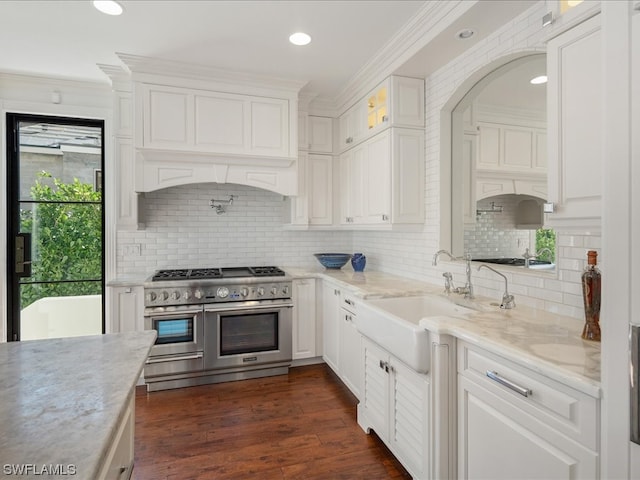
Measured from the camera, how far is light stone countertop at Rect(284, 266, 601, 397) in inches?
45.1

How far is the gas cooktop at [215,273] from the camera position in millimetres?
3303

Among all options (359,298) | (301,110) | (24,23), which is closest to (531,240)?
(359,298)

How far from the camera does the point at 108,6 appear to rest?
227cm

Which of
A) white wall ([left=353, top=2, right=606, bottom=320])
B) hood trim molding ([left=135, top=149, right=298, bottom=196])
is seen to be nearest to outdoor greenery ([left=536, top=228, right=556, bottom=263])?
white wall ([left=353, top=2, right=606, bottom=320])

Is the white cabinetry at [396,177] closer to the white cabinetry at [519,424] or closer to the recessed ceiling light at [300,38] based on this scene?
the recessed ceiling light at [300,38]

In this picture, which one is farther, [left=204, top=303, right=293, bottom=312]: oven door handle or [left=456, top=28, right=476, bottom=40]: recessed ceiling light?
[left=204, top=303, right=293, bottom=312]: oven door handle

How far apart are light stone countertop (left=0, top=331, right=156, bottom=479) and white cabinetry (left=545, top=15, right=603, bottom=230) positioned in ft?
5.29

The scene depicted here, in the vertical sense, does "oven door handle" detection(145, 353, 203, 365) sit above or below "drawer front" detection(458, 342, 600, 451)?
below

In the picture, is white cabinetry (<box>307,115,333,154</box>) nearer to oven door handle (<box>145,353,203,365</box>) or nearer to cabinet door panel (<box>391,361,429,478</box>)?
oven door handle (<box>145,353,203,365</box>)

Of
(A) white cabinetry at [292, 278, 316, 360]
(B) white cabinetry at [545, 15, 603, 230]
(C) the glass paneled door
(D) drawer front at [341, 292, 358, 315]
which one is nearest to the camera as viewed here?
(B) white cabinetry at [545, 15, 603, 230]

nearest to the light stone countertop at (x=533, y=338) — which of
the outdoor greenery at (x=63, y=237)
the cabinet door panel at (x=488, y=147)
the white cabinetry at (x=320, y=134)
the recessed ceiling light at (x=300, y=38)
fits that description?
the cabinet door panel at (x=488, y=147)

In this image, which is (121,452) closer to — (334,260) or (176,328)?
(176,328)

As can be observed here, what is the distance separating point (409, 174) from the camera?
295cm

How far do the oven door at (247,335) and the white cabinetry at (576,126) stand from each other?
257 centimetres
